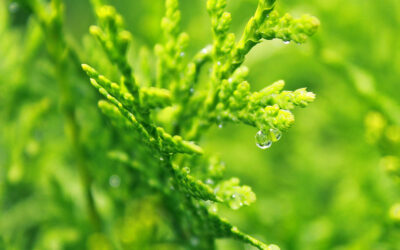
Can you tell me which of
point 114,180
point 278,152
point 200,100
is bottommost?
point 114,180

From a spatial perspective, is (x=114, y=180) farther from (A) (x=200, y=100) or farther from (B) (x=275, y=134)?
(B) (x=275, y=134)

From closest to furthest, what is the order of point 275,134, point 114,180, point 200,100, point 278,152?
point 275,134 < point 200,100 < point 114,180 < point 278,152

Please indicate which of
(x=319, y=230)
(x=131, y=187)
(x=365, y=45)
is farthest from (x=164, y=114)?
(x=365, y=45)

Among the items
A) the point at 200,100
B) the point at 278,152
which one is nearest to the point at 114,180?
the point at 200,100

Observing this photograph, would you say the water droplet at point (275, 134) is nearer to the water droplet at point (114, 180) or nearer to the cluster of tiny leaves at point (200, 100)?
the cluster of tiny leaves at point (200, 100)

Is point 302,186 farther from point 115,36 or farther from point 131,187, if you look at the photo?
point 115,36
